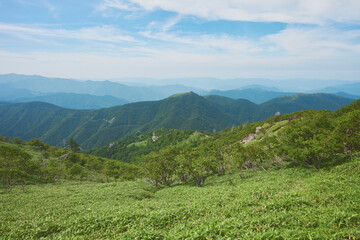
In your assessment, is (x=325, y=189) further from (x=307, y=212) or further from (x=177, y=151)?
(x=177, y=151)

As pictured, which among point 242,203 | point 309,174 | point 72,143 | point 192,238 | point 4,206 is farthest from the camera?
point 72,143

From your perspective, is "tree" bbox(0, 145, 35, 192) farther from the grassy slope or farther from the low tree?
the grassy slope

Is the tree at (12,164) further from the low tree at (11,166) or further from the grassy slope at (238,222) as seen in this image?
the grassy slope at (238,222)

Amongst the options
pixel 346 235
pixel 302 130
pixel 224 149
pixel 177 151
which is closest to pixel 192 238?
pixel 346 235

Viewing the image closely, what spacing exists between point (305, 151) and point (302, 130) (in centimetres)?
833

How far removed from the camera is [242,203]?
655 inches

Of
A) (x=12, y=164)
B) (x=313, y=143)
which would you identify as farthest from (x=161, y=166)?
(x=12, y=164)

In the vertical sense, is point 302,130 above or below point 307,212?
above

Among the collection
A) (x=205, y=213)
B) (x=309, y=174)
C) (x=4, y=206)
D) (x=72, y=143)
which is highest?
(x=205, y=213)

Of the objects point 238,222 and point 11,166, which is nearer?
point 238,222

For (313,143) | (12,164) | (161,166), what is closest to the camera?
(313,143)

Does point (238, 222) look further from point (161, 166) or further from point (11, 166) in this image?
point (11, 166)

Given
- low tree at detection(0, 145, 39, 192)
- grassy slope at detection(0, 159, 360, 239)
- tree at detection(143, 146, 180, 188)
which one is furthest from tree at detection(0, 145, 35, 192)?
tree at detection(143, 146, 180, 188)

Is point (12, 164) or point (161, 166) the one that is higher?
point (161, 166)
